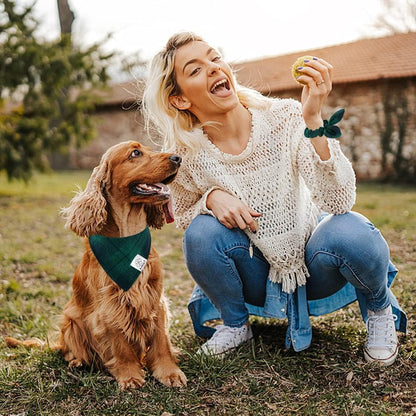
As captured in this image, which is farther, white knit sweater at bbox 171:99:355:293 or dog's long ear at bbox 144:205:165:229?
dog's long ear at bbox 144:205:165:229

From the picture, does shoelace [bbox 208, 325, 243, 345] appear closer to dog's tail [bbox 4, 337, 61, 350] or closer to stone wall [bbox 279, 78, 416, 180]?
dog's tail [bbox 4, 337, 61, 350]

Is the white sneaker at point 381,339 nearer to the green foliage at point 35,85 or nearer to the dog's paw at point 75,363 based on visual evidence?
the dog's paw at point 75,363

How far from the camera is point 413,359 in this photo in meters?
2.46

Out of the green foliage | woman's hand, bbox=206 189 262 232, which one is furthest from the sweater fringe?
the green foliage

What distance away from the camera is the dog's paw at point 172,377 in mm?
2375

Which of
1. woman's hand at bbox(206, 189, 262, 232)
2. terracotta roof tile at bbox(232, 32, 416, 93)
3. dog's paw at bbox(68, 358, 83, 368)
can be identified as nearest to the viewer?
woman's hand at bbox(206, 189, 262, 232)

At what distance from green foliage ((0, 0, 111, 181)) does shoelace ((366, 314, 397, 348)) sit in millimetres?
9232

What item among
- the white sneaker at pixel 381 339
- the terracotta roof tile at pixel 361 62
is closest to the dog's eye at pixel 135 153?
the white sneaker at pixel 381 339

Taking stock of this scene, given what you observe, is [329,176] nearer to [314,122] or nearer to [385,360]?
[314,122]

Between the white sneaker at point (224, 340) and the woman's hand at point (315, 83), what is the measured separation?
4.09ft

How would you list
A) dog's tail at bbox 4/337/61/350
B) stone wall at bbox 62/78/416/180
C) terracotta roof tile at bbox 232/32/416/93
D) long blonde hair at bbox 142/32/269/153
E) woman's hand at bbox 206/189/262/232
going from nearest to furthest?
woman's hand at bbox 206/189/262/232 → long blonde hair at bbox 142/32/269/153 → dog's tail at bbox 4/337/61/350 → stone wall at bbox 62/78/416/180 → terracotta roof tile at bbox 232/32/416/93

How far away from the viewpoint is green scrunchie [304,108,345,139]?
213 centimetres

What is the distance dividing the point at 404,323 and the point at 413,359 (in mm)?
239

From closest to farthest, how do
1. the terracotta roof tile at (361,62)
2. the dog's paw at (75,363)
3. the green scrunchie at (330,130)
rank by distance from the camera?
the green scrunchie at (330,130)
the dog's paw at (75,363)
the terracotta roof tile at (361,62)
